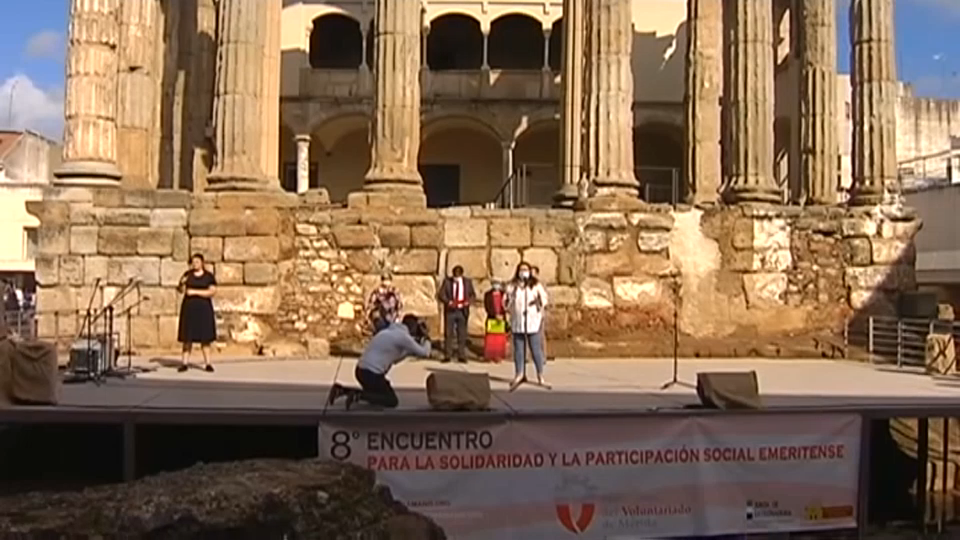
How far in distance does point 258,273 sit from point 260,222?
87cm

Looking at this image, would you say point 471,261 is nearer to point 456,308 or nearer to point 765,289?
point 456,308

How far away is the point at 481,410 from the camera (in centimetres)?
1061

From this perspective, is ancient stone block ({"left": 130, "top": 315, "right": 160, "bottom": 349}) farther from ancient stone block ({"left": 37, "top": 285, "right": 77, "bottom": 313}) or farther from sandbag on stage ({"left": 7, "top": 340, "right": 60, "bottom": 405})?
sandbag on stage ({"left": 7, "top": 340, "right": 60, "bottom": 405})

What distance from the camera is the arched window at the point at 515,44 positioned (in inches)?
1560

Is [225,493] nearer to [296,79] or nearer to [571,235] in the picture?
[571,235]

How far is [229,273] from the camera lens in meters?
18.3

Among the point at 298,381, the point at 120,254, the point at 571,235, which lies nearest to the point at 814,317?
the point at 571,235

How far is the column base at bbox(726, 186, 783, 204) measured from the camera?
1986cm

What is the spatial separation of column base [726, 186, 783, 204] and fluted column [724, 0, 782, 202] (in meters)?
0.11

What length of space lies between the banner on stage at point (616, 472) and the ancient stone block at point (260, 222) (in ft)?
28.3

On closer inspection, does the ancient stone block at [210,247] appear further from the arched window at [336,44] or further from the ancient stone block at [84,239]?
the arched window at [336,44]

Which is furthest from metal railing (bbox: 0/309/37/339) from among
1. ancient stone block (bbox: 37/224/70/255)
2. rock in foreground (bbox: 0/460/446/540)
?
rock in foreground (bbox: 0/460/446/540)

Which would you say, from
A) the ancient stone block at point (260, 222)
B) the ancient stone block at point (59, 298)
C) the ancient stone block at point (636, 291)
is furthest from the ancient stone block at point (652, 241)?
the ancient stone block at point (59, 298)

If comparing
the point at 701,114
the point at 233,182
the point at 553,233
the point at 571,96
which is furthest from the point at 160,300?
the point at 701,114
